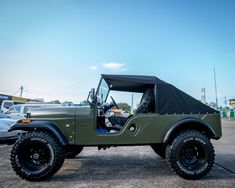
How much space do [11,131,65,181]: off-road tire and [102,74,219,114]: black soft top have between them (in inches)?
63.7

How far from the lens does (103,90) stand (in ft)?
15.9

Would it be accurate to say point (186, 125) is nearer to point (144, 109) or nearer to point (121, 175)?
A: point (144, 109)

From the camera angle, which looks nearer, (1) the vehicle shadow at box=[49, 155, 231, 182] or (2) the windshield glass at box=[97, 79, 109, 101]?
(1) the vehicle shadow at box=[49, 155, 231, 182]

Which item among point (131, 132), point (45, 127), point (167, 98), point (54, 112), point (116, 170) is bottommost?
point (116, 170)

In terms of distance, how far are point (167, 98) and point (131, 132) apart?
96 centimetres

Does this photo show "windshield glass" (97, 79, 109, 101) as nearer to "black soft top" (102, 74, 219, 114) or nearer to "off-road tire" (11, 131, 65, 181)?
"black soft top" (102, 74, 219, 114)

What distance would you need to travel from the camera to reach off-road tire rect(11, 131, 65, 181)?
3807 mm

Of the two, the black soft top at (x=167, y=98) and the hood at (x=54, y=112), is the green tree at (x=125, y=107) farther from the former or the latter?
the hood at (x=54, y=112)

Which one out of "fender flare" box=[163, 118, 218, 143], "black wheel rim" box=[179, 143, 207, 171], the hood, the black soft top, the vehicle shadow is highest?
the black soft top

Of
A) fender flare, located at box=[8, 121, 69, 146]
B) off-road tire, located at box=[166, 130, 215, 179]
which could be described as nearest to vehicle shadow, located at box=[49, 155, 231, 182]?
off-road tire, located at box=[166, 130, 215, 179]

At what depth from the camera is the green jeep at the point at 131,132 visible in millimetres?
3912

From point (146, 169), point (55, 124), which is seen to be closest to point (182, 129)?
point (146, 169)

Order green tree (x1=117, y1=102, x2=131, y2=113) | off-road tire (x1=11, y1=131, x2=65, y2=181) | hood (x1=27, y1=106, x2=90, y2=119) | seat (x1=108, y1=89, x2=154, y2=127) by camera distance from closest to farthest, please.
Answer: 1. off-road tire (x1=11, y1=131, x2=65, y2=181)
2. hood (x1=27, y1=106, x2=90, y2=119)
3. seat (x1=108, y1=89, x2=154, y2=127)
4. green tree (x1=117, y1=102, x2=131, y2=113)

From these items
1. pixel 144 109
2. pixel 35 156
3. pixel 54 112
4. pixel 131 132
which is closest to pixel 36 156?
pixel 35 156
